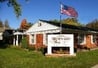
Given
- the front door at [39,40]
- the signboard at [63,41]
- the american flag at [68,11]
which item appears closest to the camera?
the signboard at [63,41]

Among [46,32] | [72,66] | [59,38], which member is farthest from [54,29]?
[72,66]

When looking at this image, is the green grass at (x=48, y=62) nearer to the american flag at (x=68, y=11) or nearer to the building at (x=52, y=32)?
the american flag at (x=68, y=11)

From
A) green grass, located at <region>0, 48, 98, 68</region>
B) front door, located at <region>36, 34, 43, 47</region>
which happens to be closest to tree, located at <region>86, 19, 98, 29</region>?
front door, located at <region>36, 34, 43, 47</region>

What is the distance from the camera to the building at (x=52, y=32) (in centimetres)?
3404

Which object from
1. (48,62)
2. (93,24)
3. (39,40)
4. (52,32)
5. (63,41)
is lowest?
(48,62)

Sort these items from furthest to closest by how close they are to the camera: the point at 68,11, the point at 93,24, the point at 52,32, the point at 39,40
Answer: the point at 93,24 → the point at 39,40 → the point at 52,32 → the point at 68,11

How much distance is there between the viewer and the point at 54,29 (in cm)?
3291

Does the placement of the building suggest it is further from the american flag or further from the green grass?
the green grass

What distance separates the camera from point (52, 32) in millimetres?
33281

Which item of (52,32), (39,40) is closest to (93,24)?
(39,40)

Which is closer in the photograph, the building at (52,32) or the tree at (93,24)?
the building at (52,32)

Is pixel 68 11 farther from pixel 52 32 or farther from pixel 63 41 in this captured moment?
pixel 52 32

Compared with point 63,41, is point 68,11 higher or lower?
higher

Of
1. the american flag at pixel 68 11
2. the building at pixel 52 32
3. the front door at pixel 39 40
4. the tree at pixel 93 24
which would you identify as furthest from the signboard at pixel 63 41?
the tree at pixel 93 24
